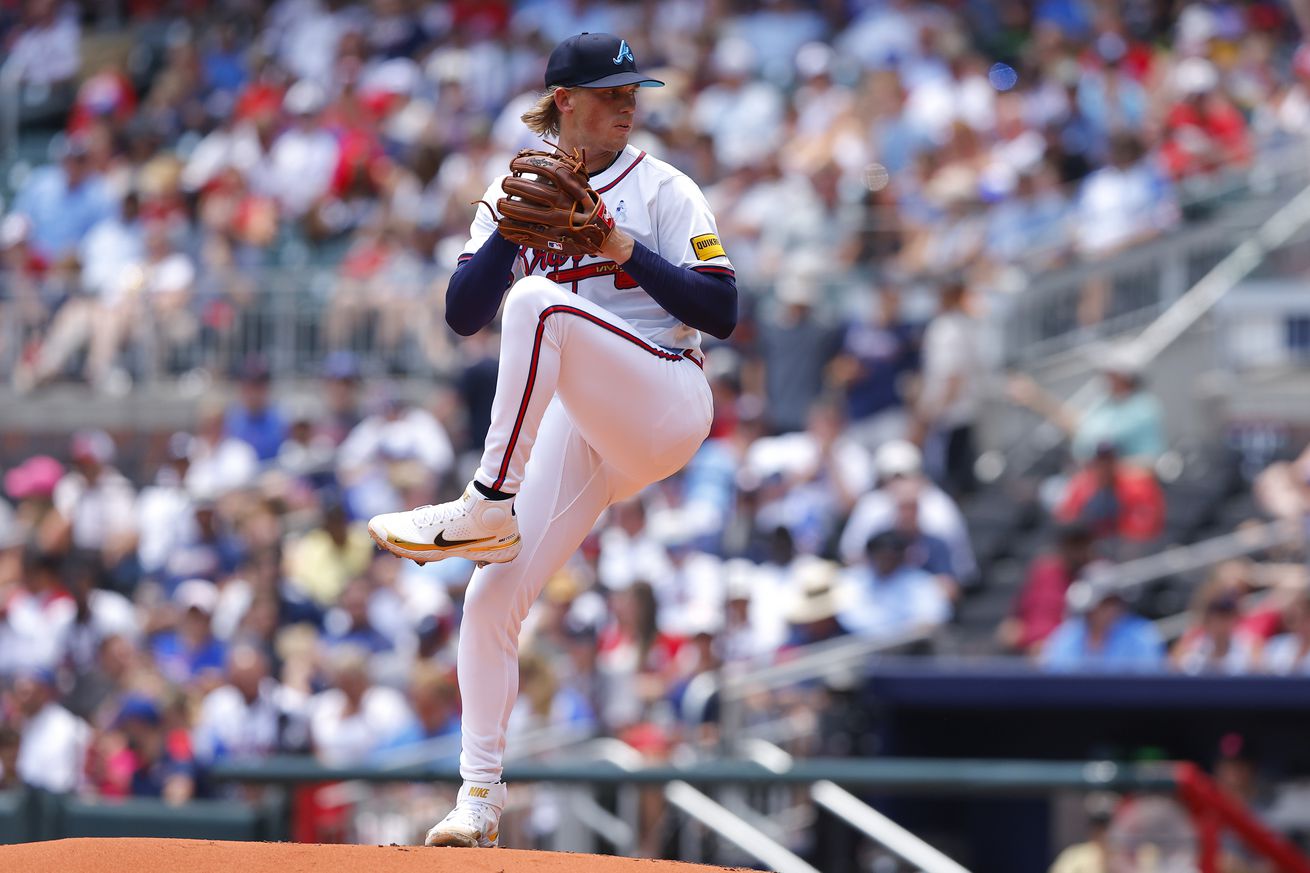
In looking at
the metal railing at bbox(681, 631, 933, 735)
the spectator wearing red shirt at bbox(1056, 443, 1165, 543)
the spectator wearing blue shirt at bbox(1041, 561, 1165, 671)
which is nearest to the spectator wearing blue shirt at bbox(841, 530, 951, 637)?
the metal railing at bbox(681, 631, 933, 735)

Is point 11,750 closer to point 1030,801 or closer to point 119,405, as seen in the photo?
point 119,405

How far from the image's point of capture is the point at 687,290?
4.63 m

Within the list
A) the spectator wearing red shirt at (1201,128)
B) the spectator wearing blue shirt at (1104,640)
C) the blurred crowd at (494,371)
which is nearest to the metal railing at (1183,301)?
the blurred crowd at (494,371)

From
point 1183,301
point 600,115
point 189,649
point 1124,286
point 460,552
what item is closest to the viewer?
point 460,552

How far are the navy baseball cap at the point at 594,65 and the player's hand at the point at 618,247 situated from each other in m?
0.40

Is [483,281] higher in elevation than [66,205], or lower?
lower

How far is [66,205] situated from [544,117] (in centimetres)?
1112

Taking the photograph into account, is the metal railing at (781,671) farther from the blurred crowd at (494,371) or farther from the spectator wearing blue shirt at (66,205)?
the spectator wearing blue shirt at (66,205)

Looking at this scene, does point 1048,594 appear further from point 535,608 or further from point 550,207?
point 550,207

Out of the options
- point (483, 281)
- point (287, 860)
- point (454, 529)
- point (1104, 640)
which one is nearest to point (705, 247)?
point (483, 281)

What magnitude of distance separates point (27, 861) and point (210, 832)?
3.57 metres

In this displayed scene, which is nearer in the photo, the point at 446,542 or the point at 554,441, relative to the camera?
the point at 446,542

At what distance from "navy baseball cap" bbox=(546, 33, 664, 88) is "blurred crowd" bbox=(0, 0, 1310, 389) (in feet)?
24.1

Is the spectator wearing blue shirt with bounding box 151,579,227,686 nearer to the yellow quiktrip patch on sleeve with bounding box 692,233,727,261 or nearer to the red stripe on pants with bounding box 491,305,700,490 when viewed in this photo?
the red stripe on pants with bounding box 491,305,700,490
